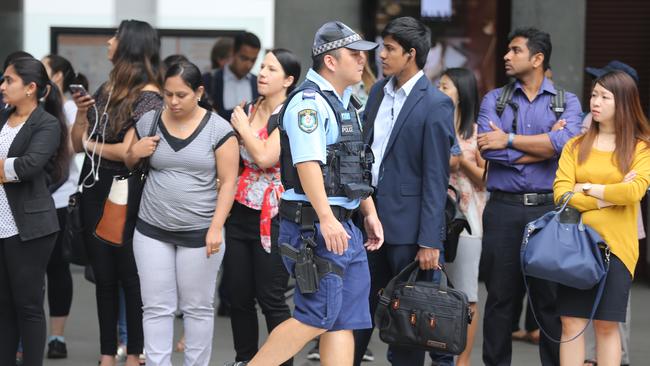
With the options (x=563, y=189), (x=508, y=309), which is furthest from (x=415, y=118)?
(x=508, y=309)

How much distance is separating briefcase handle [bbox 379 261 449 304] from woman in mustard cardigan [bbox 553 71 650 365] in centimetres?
76

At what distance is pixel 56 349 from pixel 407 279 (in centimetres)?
276

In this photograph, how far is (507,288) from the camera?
22.6 ft

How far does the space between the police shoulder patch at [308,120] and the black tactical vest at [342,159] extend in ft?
0.39

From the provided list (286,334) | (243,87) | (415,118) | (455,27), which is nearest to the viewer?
(286,334)

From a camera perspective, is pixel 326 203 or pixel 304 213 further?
pixel 304 213

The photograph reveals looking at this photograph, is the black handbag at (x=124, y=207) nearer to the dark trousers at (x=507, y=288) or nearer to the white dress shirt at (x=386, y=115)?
the white dress shirt at (x=386, y=115)

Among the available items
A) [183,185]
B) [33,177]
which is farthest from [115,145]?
[183,185]

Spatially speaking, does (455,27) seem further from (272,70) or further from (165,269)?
(165,269)

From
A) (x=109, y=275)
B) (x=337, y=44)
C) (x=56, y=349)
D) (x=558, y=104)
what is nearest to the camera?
(x=337, y=44)

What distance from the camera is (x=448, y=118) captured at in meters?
6.31

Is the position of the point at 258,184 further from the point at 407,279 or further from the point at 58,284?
the point at 58,284

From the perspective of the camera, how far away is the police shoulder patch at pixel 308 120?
537 cm

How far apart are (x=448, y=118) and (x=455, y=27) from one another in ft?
17.2
